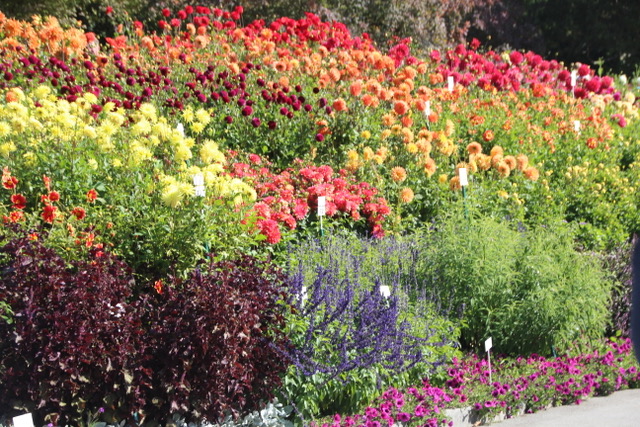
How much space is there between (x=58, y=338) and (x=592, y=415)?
2.97 m

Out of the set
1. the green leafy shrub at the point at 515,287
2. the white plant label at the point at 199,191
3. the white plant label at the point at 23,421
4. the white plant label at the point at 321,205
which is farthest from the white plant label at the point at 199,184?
the white plant label at the point at 23,421

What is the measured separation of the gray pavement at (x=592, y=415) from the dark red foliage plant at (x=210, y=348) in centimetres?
148

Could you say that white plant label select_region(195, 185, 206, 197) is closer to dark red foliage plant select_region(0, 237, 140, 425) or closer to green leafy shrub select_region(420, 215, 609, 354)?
dark red foliage plant select_region(0, 237, 140, 425)

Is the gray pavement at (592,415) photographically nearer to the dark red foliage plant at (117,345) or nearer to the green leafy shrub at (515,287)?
the green leafy shrub at (515,287)

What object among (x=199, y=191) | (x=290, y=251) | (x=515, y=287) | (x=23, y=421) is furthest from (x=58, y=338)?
(x=515, y=287)

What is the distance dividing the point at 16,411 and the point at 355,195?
3.44 metres

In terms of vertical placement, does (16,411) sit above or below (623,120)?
below

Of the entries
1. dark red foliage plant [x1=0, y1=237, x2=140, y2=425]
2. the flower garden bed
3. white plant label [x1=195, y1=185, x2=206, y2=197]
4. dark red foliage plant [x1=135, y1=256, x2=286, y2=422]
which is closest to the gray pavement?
the flower garden bed

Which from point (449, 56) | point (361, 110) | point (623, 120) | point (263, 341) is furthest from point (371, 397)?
point (449, 56)

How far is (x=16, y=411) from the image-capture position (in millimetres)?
4191

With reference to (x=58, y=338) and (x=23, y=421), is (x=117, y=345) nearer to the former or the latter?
(x=58, y=338)

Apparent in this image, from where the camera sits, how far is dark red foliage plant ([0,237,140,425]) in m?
4.02

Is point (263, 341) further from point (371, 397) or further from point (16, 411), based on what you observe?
point (16, 411)

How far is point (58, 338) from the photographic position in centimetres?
400
